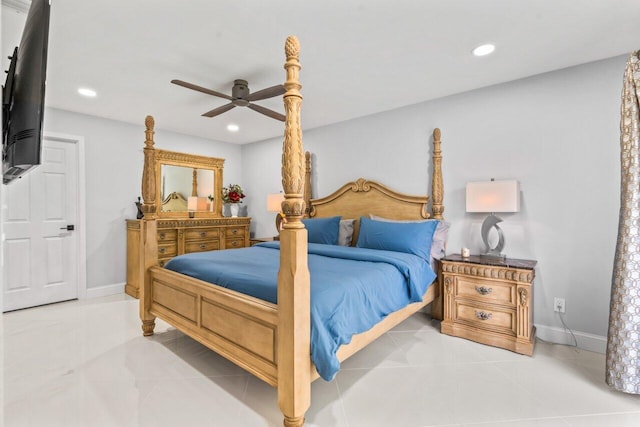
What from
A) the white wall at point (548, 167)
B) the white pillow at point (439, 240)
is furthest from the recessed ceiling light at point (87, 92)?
the white pillow at point (439, 240)

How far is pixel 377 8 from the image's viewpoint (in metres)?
2.02

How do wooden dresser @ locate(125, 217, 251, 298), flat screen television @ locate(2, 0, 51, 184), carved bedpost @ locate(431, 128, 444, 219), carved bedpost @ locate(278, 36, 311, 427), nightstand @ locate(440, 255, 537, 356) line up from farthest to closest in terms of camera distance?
wooden dresser @ locate(125, 217, 251, 298)
carved bedpost @ locate(431, 128, 444, 219)
nightstand @ locate(440, 255, 537, 356)
carved bedpost @ locate(278, 36, 311, 427)
flat screen television @ locate(2, 0, 51, 184)

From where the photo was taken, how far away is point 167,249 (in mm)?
4344

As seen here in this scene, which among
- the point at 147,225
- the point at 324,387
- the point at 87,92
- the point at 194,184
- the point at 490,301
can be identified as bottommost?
the point at 324,387

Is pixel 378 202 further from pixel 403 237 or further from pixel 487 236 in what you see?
pixel 487 236

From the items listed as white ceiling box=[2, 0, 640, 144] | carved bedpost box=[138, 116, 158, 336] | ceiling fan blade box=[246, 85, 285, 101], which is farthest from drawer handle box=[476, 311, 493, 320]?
carved bedpost box=[138, 116, 158, 336]

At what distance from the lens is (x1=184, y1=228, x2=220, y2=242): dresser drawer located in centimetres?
455

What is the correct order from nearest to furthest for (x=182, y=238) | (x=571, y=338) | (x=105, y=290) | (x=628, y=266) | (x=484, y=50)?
(x=628, y=266) < (x=484, y=50) < (x=571, y=338) < (x=105, y=290) < (x=182, y=238)

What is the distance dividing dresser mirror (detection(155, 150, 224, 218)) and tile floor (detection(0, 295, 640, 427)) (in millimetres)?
2340

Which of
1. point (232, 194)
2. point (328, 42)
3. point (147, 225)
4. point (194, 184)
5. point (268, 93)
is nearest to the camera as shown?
point (328, 42)

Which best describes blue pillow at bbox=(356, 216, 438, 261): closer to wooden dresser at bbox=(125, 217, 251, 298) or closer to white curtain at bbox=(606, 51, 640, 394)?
white curtain at bbox=(606, 51, 640, 394)

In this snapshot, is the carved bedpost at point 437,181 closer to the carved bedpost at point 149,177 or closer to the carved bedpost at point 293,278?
the carved bedpost at point 293,278

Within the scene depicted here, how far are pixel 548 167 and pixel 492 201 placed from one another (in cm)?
57

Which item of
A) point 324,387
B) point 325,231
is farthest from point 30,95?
point 325,231
